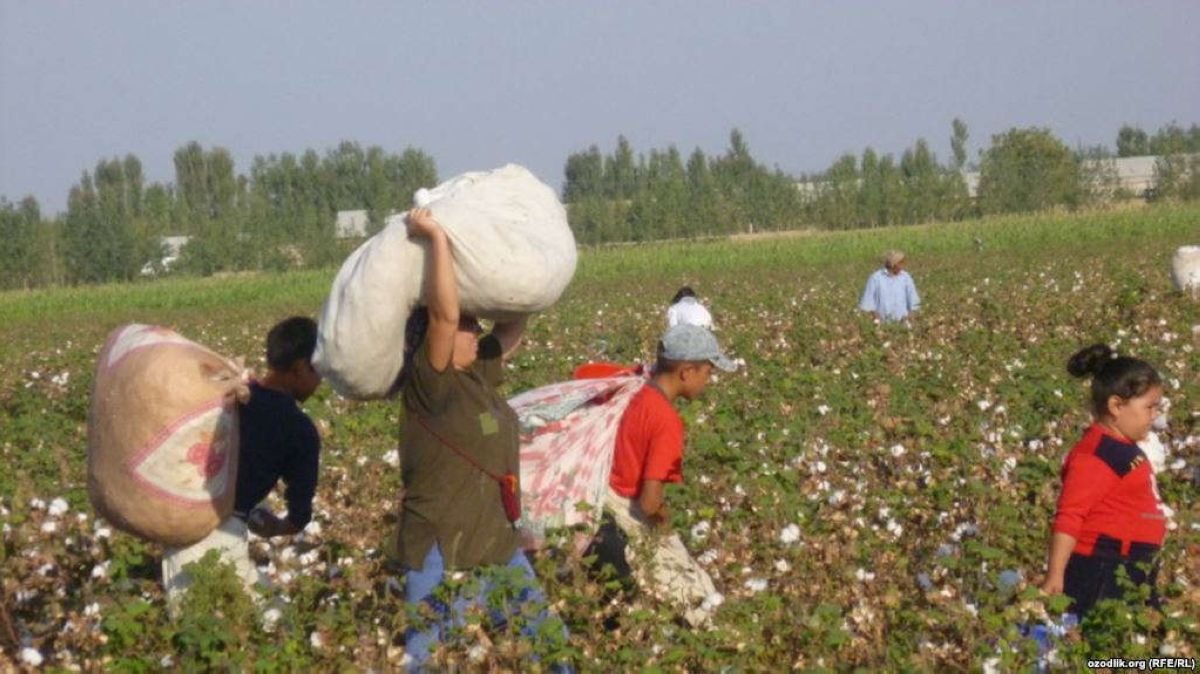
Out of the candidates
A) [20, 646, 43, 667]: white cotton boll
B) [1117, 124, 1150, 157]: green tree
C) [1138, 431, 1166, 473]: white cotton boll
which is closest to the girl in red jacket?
[1138, 431, 1166, 473]: white cotton boll

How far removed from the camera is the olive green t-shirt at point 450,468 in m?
4.86

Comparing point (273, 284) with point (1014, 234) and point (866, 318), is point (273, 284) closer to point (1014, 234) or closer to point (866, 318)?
point (1014, 234)

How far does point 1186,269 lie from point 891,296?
270cm

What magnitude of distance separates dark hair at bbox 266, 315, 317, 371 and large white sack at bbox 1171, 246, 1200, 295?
1249 centimetres

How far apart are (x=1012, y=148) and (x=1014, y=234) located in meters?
33.4

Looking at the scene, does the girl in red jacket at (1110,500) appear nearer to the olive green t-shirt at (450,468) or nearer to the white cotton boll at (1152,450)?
the white cotton boll at (1152,450)

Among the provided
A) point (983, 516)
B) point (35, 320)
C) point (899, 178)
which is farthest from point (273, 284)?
point (983, 516)

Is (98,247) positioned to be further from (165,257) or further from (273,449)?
(273,449)

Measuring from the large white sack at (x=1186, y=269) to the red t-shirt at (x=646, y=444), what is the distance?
11494 mm

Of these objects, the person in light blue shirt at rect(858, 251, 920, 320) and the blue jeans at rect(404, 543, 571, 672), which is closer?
the blue jeans at rect(404, 543, 571, 672)

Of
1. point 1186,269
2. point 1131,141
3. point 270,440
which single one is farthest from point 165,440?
point 1131,141

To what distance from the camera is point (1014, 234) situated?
163 feet

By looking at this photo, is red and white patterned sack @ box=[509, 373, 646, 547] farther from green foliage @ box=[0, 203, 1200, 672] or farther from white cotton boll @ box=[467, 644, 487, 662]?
white cotton boll @ box=[467, 644, 487, 662]

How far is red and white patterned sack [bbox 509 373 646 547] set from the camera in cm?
566
